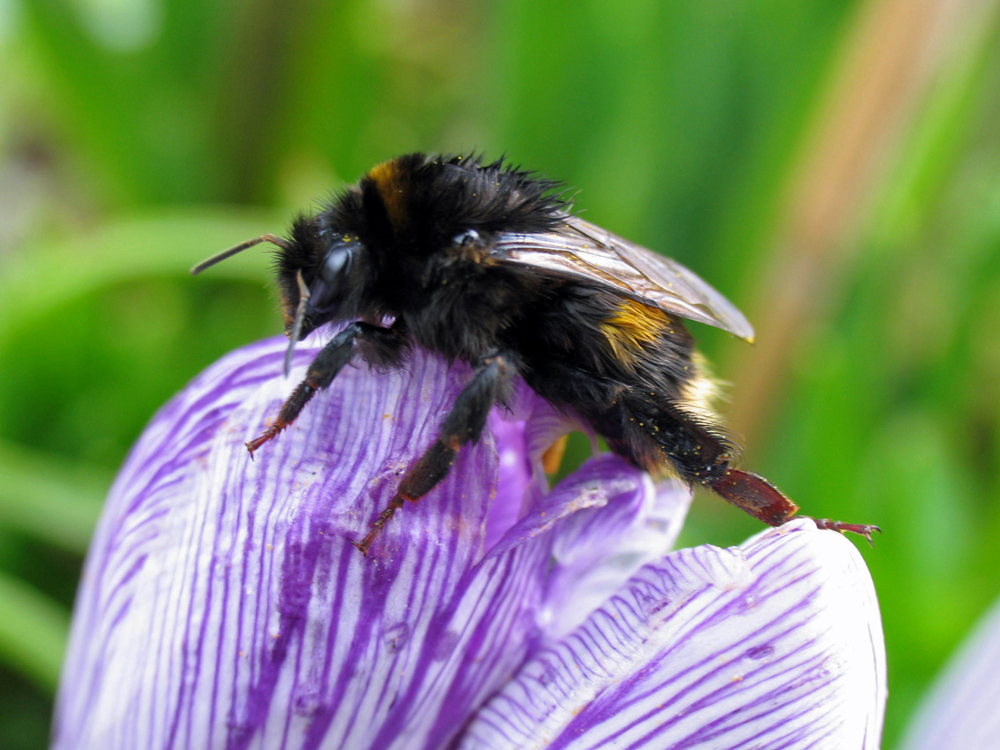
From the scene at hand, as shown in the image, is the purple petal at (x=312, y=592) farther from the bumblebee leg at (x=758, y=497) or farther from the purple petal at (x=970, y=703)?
the purple petal at (x=970, y=703)

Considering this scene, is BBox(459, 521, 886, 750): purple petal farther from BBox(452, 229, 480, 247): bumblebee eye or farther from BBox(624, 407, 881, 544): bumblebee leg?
BBox(452, 229, 480, 247): bumblebee eye

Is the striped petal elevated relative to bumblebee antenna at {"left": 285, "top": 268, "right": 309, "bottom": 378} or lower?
lower

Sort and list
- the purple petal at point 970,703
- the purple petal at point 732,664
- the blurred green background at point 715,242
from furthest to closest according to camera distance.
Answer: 1. the blurred green background at point 715,242
2. the purple petal at point 970,703
3. the purple petal at point 732,664

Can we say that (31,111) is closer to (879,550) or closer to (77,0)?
(77,0)

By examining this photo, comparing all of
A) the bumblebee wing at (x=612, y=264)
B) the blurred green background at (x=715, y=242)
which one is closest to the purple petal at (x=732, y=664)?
the bumblebee wing at (x=612, y=264)

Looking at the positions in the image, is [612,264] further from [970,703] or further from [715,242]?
[715,242]

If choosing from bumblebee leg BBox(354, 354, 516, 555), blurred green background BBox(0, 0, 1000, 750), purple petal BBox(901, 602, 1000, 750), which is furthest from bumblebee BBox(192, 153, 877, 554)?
blurred green background BBox(0, 0, 1000, 750)
